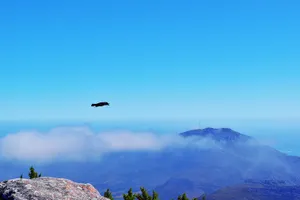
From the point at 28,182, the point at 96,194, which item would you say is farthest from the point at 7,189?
the point at 96,194

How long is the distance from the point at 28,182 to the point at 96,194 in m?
6.27

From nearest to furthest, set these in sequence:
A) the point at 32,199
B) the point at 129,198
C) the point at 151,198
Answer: the point at 32,199
the point at 129,198
the point at 151,198

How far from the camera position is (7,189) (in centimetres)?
2738

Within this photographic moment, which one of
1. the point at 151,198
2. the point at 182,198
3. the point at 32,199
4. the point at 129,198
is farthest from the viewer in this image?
the point at 182,198

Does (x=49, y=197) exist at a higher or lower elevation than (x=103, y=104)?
lower

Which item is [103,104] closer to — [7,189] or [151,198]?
[7,189]

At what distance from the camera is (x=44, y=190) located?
88.3 ft

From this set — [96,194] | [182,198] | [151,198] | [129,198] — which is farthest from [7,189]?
[182,198]

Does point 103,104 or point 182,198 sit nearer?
point 103,104

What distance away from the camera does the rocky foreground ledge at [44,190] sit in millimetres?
26109

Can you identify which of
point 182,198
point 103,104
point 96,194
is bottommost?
point 182,198

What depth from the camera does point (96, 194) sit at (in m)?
30.9

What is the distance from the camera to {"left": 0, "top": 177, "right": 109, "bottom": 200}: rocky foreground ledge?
2611cm

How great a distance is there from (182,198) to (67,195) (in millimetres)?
42778
